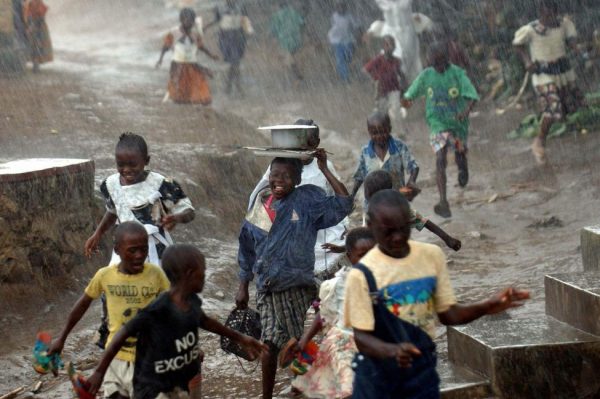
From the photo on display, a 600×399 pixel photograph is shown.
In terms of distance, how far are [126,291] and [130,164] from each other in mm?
1075

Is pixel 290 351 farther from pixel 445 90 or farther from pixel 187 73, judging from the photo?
pixel 187 73

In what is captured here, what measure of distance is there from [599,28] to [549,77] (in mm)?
3326

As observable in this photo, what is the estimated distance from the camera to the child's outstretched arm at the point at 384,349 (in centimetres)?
355

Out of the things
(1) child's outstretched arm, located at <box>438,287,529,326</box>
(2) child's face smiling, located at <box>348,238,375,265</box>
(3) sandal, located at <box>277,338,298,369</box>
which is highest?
(2) child's face smiling, located at <box>348,238,375,265</box>

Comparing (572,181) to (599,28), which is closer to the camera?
(572,181)

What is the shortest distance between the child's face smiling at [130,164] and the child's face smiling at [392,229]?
2.17 metres

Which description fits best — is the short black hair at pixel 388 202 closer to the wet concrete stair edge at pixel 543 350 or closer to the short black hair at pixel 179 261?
the short black hair at pixel 179 261

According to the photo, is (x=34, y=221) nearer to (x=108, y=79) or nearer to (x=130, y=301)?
(x=130, y=301)

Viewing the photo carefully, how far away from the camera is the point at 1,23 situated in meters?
17.6

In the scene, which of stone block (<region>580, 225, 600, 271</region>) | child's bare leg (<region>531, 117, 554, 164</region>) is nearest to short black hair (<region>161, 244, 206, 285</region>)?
stone block (<region>580, 225, 600, 271</region>)

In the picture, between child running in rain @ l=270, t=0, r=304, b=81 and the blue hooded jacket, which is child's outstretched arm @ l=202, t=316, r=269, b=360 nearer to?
the blue hooded jacket

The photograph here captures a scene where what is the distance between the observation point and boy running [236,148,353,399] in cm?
560

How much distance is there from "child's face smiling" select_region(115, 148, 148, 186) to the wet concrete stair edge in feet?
6.33

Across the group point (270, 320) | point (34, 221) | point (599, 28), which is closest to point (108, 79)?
point (599, 28)
